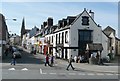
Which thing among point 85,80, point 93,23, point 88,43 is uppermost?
point 93,23

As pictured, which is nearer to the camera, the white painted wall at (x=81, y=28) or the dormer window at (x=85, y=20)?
the white painted wall at (x=81, y=28)

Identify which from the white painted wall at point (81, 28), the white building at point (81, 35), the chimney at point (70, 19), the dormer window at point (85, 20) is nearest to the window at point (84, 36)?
the white building at point (81, 35)

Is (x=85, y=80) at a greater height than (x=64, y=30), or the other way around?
(x=64, y=30)

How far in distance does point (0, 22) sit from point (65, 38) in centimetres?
1550

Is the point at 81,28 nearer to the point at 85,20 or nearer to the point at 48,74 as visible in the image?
the point at 85,20

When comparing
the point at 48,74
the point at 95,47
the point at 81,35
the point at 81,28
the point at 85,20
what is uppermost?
the point at 85,20

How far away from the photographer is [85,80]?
22.9 metres

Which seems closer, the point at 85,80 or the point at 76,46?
the point at 85,80

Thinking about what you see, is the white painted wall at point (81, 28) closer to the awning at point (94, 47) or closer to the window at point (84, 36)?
the window at point (84, 36)

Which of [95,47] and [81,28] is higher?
[81,28]

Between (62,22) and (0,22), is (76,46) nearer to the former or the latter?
(62,22)

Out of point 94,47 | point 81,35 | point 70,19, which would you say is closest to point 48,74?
point 94,47

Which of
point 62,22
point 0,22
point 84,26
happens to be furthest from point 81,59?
point 0,22

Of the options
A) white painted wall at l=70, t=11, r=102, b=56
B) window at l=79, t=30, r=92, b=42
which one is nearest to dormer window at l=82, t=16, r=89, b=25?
white painted wall at l=70, t=11, r=102, b=56
